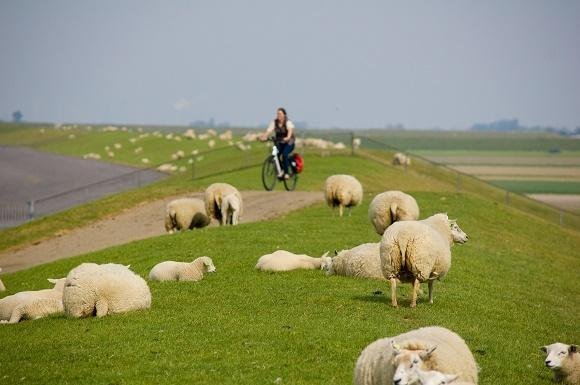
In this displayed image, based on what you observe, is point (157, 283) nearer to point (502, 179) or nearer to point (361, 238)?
point (361, 238)

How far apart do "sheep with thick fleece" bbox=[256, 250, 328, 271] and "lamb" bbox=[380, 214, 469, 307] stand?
549 centimetres

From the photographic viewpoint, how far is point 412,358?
34.8 ft

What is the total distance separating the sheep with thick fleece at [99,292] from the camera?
18328mm

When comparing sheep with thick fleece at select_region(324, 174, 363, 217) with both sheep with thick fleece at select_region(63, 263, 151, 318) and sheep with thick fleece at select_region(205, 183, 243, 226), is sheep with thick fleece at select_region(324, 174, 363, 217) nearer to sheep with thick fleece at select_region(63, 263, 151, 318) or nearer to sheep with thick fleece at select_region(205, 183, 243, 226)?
sheep with thick fleece at select_region(205, 183, 243, 226)

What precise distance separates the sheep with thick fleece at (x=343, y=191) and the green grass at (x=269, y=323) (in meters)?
5.55

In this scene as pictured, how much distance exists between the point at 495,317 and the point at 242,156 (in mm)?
50153

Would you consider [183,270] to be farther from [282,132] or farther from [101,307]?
[282,132]

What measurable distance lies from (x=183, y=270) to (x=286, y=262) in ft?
8.74

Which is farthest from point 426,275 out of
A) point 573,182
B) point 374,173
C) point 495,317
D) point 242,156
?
point 573,182

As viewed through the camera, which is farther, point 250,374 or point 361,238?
point 361,238

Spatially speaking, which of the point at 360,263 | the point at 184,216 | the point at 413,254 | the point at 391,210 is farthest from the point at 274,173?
the point at 413,254

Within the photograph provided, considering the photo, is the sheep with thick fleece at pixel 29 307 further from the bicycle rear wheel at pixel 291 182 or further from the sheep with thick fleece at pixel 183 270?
the bicycle rear wheel at pixel 291 182

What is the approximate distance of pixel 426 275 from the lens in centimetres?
1886

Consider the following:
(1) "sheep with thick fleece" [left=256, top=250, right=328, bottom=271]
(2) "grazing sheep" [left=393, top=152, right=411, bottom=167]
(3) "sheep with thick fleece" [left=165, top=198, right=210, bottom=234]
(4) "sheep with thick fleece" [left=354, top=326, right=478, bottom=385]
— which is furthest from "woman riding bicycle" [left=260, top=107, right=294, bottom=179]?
(2) "grazing sheep" [left=393, top=152, right=411, bottom=167]
